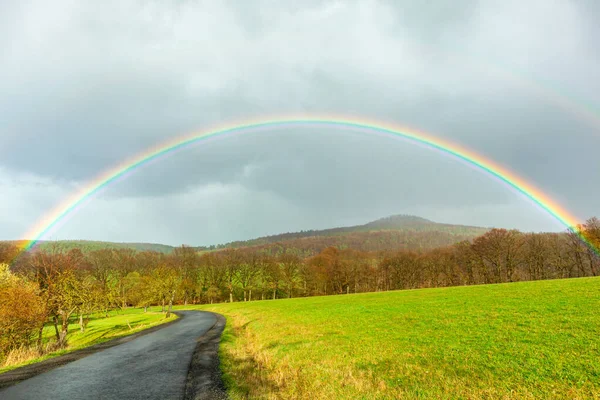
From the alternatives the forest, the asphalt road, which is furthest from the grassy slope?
the forest

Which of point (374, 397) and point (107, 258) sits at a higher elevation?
point (107, 258)

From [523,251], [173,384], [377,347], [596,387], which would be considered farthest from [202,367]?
[523,251]

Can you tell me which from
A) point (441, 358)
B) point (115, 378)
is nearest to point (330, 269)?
point (115, 378)

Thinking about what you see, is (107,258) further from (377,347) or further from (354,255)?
(377,347)

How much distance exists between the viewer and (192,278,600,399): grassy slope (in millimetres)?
11492

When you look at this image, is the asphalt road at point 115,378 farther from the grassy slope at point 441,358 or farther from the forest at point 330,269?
the forest at point 330,269

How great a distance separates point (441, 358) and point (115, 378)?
1884 centimetres

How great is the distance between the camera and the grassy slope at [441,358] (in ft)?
37.7

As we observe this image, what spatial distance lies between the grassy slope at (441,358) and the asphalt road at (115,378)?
11.1 ft

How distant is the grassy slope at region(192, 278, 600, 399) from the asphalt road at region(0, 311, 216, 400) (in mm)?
3398

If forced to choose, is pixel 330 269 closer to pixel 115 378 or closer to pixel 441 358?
pixel 115 378

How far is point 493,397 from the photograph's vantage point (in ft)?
33.9

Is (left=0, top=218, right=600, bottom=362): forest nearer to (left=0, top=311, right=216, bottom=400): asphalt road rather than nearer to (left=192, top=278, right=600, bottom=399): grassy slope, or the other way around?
(left=0, top=311, right=216, bottom=400): asphalt road

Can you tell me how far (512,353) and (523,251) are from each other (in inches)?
4855
